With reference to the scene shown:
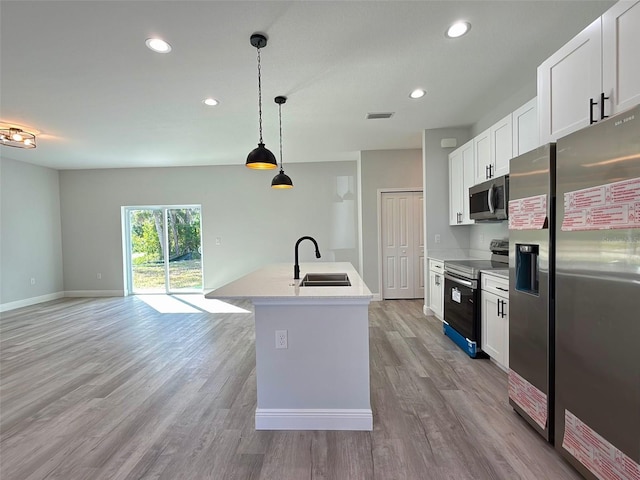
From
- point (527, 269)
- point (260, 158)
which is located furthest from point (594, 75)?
point (260, 158)

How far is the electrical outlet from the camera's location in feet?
6.25

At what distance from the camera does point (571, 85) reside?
1.70 metres

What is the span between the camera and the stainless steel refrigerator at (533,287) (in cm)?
165

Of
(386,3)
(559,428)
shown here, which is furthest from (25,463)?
(386,3)

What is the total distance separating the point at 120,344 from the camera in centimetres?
352

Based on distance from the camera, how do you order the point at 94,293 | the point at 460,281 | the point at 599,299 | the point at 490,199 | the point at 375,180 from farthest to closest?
the point at 94,293 < the point at 375,180 < the point at 460,281 < the point at 490,199 < the point at 599,299

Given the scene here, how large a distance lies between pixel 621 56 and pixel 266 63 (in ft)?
7.74

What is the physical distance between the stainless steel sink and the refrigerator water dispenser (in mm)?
1241

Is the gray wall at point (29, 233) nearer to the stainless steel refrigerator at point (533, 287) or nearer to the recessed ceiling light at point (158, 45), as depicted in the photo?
the recessed ceiling light at point (158, 45)

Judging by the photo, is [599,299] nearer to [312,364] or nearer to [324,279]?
[312,364]

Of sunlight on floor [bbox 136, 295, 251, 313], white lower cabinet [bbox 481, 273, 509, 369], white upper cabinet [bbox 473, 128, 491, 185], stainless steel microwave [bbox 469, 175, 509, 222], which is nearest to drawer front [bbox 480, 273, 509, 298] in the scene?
white lower cabinet [bbox 481, 273, 509, 369]

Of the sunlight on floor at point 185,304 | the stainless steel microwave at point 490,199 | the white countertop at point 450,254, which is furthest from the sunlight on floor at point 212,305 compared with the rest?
the stainless steel microwave at point 490,199

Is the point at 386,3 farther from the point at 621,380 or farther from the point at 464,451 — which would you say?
the point at 464,451

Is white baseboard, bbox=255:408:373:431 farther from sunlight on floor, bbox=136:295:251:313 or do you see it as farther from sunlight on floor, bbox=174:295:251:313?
sunlight on floor, bbox=136:295:251:313
